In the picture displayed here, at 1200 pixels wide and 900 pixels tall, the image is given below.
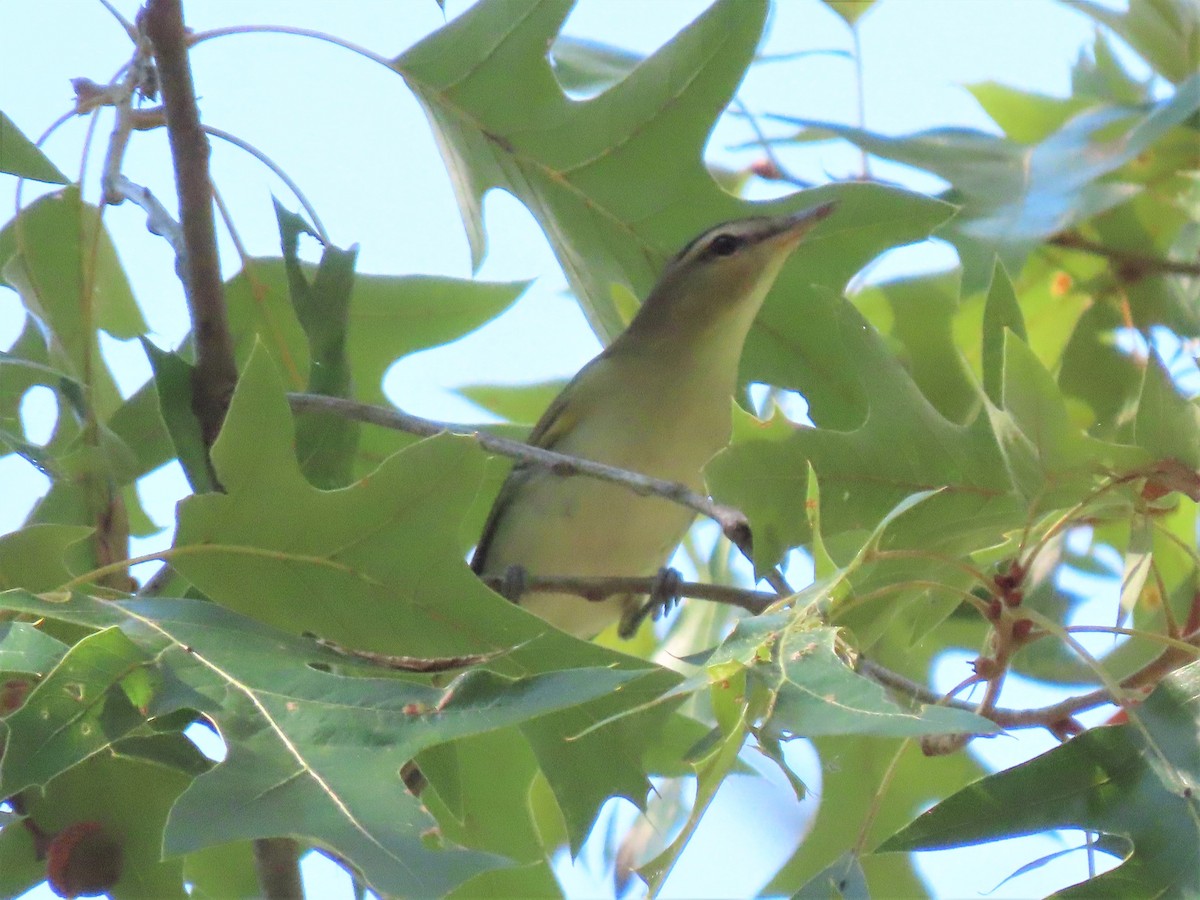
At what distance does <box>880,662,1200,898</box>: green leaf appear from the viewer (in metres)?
2.18

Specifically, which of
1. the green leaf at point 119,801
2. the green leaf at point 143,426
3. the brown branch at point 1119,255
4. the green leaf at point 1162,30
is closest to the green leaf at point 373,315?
the green leaf at point 143,426

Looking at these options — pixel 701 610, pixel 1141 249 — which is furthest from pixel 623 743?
pixel 1141 249

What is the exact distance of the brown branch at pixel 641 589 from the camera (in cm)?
264

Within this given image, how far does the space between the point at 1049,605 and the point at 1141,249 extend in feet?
4.73

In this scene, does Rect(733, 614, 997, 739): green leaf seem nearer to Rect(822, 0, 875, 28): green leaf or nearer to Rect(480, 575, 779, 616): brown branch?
Rect(480, 575, 779, 616): brown branch

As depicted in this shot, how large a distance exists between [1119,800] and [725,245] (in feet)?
8.03

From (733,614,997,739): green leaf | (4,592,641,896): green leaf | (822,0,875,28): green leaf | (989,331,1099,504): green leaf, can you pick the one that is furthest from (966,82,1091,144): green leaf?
(4,592,641,896): green leaf

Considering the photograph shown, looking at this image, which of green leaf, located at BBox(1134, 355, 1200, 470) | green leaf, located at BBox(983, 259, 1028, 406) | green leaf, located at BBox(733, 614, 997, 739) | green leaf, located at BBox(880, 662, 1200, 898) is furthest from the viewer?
green leaf, located at BBox(983, 259, 1028, 406)

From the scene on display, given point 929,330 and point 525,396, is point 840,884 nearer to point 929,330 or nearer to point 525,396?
point 929,330

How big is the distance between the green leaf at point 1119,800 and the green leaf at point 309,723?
2.22 ft

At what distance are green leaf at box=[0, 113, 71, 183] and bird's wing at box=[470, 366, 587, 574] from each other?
191 centimetres

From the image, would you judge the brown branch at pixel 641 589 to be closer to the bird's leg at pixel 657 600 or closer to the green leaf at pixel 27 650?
the bird's leg at pixel 657 600

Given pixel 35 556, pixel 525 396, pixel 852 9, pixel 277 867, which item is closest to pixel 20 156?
pixel 35 556

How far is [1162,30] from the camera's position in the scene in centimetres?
449
